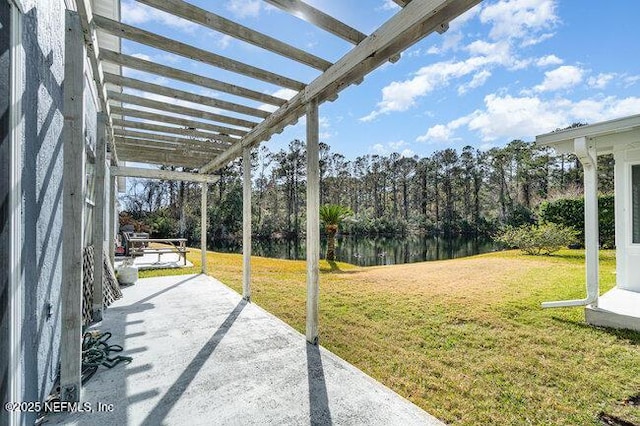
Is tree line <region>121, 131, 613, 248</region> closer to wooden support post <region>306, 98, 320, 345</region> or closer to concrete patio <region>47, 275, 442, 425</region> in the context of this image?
concrete patio <region>47, 275, 442, 425</region>

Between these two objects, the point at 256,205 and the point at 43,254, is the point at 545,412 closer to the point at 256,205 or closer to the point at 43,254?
the point at 43,254

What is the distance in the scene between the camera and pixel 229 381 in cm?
228

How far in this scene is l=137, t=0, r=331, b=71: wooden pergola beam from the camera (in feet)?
6.84

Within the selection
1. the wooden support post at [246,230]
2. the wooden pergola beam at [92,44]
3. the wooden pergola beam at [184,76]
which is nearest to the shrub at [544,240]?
the wooden support post at [246,230]

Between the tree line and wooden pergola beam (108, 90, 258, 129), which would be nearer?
wooden pergola beam (108, 90, 258, 129)

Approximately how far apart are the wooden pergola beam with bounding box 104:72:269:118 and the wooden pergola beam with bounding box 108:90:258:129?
30cm

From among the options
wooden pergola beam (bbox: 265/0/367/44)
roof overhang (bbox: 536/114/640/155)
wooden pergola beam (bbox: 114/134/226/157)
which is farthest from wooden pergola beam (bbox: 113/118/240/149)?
roof overhang (bbox: 536/114/640/155)

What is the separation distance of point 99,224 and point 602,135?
268 inches

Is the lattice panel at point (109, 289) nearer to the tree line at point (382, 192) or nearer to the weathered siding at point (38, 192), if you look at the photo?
the weathered siding at point (38, 192)

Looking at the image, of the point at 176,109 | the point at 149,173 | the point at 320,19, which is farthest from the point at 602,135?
the point at 149,173

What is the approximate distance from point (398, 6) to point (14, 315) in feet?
8.97

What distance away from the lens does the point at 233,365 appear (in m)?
2.54

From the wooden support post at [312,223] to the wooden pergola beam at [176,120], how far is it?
1776 millimetres

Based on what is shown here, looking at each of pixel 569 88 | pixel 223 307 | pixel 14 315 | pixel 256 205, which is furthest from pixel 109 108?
pixel 256 205
